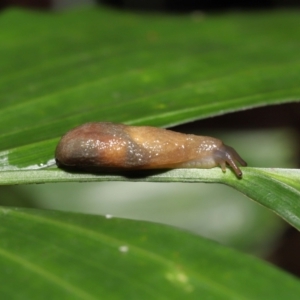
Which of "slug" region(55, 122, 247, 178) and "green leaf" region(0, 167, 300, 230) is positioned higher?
"slug" region(55, 122, 247, 178)

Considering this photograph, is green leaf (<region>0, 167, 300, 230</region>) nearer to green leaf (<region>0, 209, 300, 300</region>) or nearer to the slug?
the slug

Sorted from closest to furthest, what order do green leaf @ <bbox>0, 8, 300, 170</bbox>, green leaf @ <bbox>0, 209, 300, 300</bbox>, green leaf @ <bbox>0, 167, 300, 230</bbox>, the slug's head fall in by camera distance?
green leaf @ <bbox>0, 209, 300, 300</bbox> < green leaf @ <bbox>0, 167, 300, 230</bbox> < the slug's head < green leaf @ <bbox>0, 8, 300, 170</bbox>

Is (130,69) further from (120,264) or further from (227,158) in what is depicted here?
(120,264)

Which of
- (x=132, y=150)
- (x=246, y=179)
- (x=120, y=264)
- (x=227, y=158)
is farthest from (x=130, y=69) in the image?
(x=120, y=264)

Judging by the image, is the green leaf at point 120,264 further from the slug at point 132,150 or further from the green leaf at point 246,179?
the slug at point 132,150

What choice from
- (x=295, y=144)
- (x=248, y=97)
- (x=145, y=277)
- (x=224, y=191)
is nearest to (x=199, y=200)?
(x=224, y=191)

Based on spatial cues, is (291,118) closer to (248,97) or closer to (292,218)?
(248,97)

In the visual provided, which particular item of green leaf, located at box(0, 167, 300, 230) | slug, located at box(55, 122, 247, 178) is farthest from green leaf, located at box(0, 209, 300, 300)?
slug, located at box(55, 122, 247, 178)
